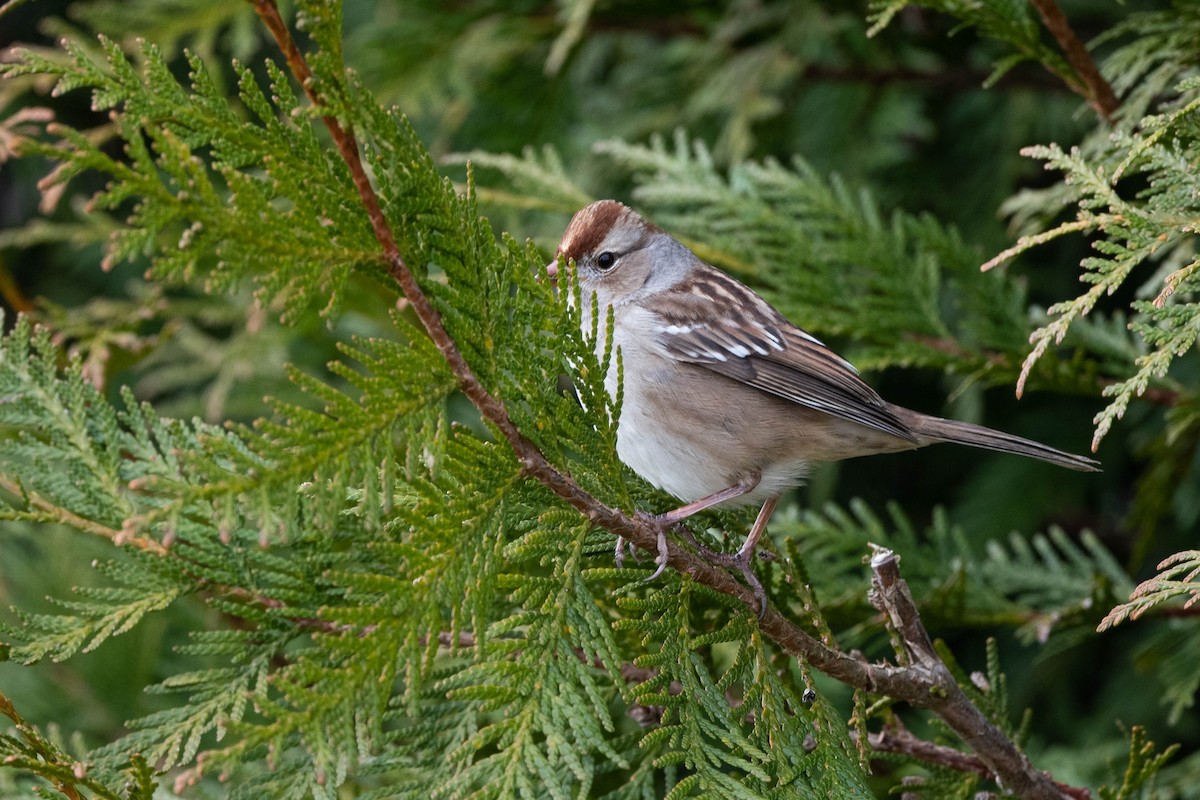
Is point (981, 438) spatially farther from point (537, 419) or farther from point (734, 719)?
point (537, 419)

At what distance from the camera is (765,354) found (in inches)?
95.3

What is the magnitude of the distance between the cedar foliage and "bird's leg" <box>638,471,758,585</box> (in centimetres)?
6

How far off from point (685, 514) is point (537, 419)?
505mm

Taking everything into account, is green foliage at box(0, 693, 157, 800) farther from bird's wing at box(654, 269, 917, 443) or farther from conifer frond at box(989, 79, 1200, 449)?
bird's wing at box(654, 269, 917, 443)

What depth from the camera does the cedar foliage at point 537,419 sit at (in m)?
1.18

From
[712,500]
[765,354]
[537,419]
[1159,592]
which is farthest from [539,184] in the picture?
[1159,592]

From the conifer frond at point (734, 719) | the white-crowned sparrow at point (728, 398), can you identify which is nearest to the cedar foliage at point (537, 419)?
the conifer frond at point (734, 719)

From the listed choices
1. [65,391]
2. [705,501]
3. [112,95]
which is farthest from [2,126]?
[705,501]

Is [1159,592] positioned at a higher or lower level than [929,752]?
higher

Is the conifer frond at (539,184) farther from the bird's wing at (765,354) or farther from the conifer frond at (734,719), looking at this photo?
the conifer frond at (734,719)

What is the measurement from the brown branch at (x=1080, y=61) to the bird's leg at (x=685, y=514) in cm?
95

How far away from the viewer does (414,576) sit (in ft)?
4.04

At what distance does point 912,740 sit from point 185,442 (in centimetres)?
117

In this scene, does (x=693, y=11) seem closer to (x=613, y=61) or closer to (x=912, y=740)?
(x=613, y=61)
